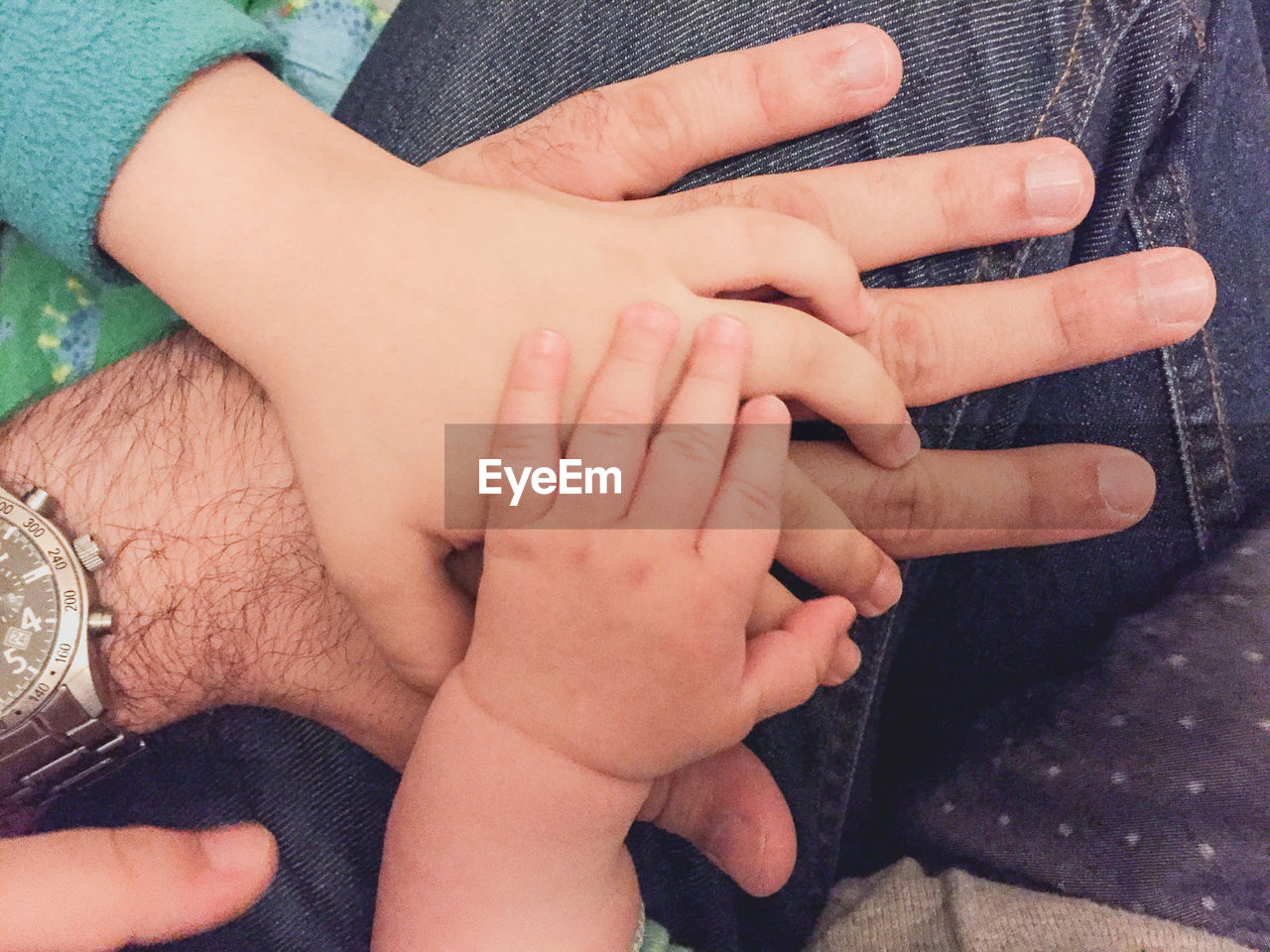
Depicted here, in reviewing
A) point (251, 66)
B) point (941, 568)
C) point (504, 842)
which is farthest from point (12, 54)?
point (941, 568)

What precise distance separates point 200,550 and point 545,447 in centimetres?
31

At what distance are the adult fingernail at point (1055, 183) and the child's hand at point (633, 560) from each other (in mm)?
262

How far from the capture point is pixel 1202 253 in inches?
25.3

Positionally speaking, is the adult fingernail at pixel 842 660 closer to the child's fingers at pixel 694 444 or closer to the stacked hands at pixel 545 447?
the stacked hands at pixel 545 447

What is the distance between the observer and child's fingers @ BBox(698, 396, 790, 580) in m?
0.50

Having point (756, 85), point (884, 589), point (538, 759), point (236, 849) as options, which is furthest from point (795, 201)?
point (236, 849)

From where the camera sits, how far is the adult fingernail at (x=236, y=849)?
0.47 meters

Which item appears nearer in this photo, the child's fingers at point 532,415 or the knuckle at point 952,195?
the child's fingers at point 532,415

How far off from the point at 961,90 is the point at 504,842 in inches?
25.0

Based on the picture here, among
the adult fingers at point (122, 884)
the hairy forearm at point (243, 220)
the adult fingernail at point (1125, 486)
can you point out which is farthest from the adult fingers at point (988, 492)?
the adult fingers at point (122, 884)

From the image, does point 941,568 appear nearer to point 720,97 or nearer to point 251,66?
point 720,97

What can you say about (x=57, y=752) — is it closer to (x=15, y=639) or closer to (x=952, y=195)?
(x=15, y=639)

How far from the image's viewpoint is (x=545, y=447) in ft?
1.66

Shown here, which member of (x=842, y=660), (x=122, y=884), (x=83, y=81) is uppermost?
(x=83, y=81)
